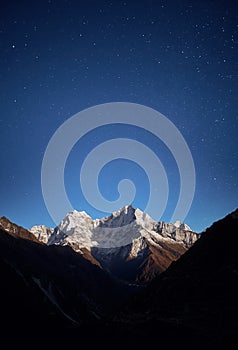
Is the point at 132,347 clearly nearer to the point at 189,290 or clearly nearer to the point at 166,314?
the point at 166,314

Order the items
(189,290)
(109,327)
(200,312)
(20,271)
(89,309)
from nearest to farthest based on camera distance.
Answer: (109,327) < (200,312) < (189,290) < (20,271) < (89,309)

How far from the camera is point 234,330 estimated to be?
47.3m

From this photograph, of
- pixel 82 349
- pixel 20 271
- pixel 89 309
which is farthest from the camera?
pixel 89 309

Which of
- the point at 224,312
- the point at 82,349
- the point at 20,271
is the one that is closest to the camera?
the point at 82,349

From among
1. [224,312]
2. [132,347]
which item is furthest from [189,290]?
[132,347]

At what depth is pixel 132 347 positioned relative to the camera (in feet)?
131

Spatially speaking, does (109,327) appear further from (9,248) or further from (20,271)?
(9,248)

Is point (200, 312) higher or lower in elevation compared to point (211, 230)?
lower

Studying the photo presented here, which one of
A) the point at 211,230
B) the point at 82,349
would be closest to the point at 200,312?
the point at 82,349

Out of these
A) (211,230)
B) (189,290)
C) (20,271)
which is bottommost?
(189,290)

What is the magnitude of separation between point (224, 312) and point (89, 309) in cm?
11635

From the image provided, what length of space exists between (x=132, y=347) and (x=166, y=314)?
29.5 m

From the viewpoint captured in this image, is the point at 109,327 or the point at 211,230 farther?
the point at 211,230

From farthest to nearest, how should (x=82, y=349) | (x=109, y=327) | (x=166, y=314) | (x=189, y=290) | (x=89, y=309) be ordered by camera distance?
(x=89, y=309)
(x=189, y=290)
(x=166, y=314)
(x=109, y=327)
(x=82, y=349)
